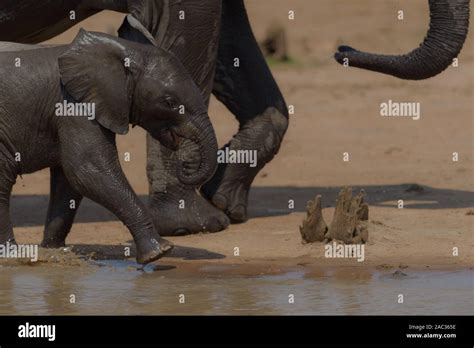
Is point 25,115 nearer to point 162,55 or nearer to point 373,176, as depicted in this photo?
point 162,55

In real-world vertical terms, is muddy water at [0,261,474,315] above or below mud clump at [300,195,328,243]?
below

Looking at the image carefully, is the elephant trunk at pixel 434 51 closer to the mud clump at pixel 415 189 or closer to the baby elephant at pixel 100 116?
the baby elephant at pixel 100 116

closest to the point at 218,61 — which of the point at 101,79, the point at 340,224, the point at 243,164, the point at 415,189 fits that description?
the point at 243,164

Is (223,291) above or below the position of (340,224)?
below

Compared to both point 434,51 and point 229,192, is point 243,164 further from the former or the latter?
point 434,51

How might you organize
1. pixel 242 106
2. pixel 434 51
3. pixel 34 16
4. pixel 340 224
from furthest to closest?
pixel 242 106 < pixel 34 16 < pixel 434 51 < pixel 340 224

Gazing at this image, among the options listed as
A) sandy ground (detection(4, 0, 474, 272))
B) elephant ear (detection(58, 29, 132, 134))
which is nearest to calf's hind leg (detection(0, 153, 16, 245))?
elephant ear (detection(58, 29, 132, 134))

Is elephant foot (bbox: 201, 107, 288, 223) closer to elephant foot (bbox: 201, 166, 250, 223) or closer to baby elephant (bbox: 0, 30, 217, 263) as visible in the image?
elephant foot (bbox: 201, 166, 250, 223)

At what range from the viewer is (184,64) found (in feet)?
33.6

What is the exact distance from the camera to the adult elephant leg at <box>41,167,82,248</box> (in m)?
9.64

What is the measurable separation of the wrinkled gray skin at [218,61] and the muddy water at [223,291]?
3.54ft

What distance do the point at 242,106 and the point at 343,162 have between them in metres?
2.53

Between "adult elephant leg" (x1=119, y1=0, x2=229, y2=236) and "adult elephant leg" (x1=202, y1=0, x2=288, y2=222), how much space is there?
0.34 m
